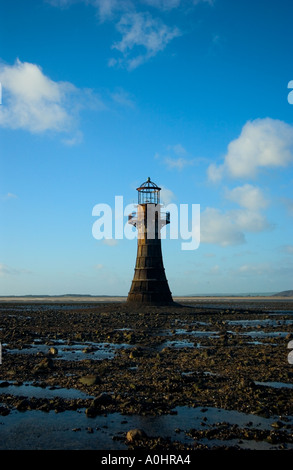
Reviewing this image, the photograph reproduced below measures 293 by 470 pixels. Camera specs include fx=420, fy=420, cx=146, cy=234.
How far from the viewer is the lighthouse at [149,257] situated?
48.9 metres

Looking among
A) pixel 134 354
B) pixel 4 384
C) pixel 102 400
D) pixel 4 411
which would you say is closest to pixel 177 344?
pixel 134 354

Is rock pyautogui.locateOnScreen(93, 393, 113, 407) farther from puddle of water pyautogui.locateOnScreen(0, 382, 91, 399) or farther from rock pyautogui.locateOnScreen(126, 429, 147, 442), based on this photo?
rock pyautogui.locateOnScreen(126, 429, 147, 442)

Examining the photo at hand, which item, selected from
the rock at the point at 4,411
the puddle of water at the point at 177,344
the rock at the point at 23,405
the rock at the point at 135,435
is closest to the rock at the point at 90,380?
the rock at the point at 23,405

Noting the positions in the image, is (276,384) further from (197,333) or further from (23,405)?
(197,333)

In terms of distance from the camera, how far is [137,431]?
8961 mm

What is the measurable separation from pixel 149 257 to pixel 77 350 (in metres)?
29.1

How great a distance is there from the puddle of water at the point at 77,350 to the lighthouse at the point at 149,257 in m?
25.8

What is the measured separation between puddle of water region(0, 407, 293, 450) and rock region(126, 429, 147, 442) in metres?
0.18

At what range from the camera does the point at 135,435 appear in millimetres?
8867

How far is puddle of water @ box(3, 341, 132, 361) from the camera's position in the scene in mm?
18844

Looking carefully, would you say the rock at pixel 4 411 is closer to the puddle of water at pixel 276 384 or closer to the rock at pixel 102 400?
the rock at pixel 102 400
